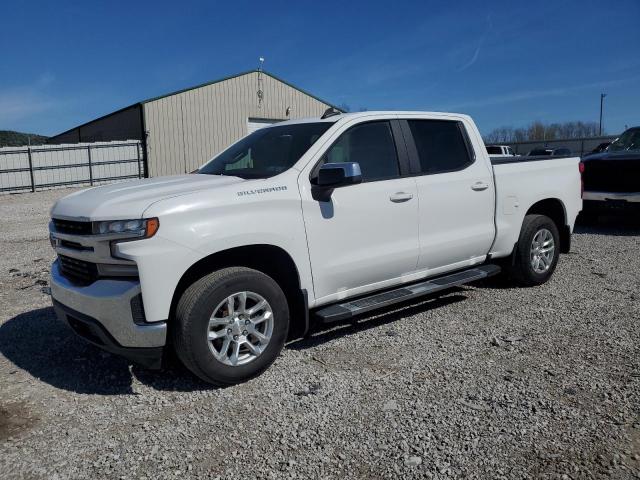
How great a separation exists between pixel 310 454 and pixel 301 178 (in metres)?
1.99

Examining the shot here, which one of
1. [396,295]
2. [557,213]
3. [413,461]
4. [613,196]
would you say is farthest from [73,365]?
[613,196]

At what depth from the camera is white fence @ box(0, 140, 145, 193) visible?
21.3 m

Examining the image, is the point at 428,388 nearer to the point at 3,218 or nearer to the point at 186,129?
the point at 3,218

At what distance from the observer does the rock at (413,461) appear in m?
2.81

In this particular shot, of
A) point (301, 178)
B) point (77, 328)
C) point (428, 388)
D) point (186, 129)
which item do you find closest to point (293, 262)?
point (301, 178)

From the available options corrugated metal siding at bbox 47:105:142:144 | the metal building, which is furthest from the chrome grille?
corrugated metal siding at bbox 47:105:142:144

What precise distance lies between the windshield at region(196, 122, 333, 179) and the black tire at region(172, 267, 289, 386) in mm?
882

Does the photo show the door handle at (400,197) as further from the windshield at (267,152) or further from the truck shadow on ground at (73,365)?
the truck shadow on ground at (73,365)

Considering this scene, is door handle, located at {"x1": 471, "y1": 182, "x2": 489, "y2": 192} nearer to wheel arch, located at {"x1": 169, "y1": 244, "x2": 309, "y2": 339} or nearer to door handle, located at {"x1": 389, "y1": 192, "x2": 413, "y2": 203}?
door handle, located at {"x1": 389, "y1": 192, "x2": 413, "y2": 203}

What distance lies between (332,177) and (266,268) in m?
0.84

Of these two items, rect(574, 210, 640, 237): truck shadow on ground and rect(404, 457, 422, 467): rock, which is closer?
rect(404, 457, 422, 467): rock

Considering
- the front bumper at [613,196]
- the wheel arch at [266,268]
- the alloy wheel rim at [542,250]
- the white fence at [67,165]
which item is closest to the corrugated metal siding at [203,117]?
the white fence at [67,165]

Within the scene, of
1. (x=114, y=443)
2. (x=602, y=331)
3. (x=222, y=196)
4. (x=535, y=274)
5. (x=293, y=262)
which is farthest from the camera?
(x=535, y=274)

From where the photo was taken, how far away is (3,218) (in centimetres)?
1449
